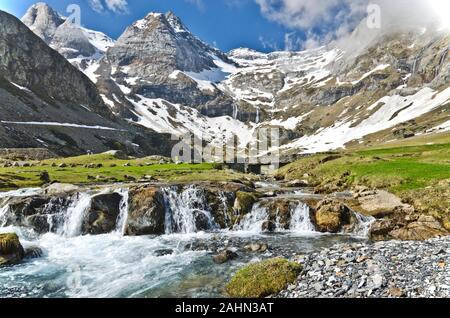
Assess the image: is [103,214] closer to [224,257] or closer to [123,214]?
[123,214]

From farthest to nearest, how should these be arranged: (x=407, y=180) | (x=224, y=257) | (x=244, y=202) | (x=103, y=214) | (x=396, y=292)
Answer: (x=407, y=180), (x=244, y=202), (x=103, y=214), (x=224, y=257), (x=396, y=292)

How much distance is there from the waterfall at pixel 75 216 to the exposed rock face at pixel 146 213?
5.40 metres

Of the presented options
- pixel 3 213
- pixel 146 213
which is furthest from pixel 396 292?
pixel 3 213

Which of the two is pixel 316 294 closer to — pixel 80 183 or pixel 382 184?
pixel 382 184

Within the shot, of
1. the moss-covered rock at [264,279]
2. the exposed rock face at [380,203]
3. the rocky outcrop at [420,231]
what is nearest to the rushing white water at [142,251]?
the moss-covered rock at [264,279]

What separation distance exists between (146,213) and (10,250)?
1506cm

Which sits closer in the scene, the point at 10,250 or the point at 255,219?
the point at 10,250

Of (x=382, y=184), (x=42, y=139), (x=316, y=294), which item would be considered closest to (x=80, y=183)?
(x=382, y=184)

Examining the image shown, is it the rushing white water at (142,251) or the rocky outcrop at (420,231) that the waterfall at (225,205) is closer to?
the rushing white water at (142,251)

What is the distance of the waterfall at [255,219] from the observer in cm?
4238

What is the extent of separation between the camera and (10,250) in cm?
2962

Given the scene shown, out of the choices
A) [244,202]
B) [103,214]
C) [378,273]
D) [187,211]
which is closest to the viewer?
[378,273]

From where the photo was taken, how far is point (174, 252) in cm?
3253

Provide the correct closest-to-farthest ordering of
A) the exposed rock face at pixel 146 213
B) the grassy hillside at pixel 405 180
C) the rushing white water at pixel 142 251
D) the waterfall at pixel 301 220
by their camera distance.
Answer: the rushing white water at pixel 142 251 < the grassy hillside at pixel 405 180 < the exposed rock face at pixel 146 213 < the waterfall at pixel 301 220
